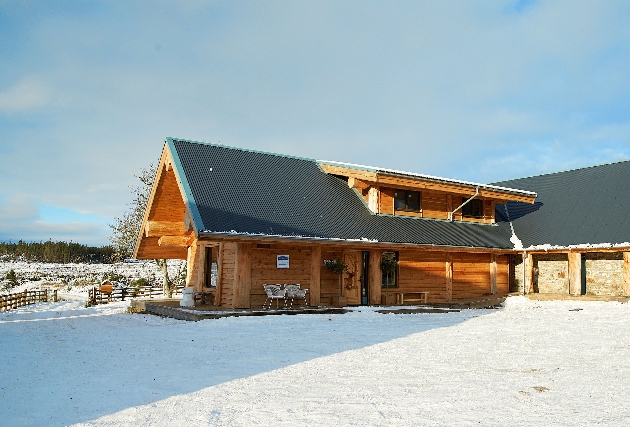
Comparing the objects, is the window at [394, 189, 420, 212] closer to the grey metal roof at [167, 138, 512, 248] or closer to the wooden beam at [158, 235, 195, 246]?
the grey metal roof at [167, 138, 512, 248]

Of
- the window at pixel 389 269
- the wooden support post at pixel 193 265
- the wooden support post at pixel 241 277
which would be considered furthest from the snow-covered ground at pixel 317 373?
the wooden support post at pixel 193 265

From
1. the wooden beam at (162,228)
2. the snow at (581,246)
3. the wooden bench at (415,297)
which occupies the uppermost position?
the wooden beam at (162,228)

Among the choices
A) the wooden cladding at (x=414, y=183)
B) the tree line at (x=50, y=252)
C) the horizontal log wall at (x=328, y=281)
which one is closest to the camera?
the horizontal log wall at (x=328, y=281)

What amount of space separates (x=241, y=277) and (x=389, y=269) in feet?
18.7

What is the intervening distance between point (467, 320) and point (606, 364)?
20.0 ft

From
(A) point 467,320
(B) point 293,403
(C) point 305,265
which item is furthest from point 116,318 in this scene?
(B) point 293,403

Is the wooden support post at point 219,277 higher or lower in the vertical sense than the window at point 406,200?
lower

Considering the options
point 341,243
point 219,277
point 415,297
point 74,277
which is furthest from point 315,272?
point 74,277

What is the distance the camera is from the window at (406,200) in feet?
65.8

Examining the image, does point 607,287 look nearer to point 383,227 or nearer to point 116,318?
point 383,227

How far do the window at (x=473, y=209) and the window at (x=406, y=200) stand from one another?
261 cm

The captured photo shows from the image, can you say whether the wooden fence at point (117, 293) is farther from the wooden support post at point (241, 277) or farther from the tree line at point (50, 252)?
the tree line at point (50, 252)

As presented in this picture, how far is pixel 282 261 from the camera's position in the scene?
15875 mm

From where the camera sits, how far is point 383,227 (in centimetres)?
1822
